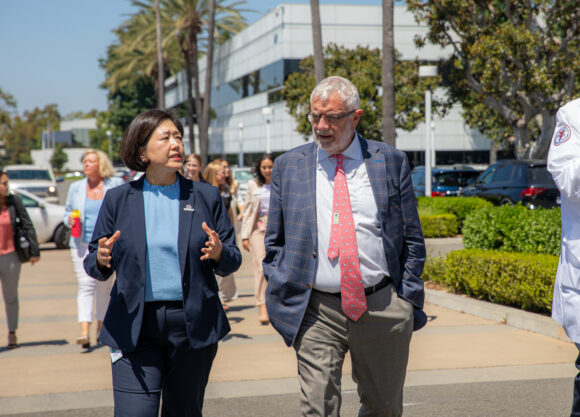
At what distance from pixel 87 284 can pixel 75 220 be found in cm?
64

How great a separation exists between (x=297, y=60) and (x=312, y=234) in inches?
1554

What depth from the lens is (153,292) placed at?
3377mm

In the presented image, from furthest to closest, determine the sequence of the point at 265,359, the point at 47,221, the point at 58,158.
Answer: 1. the point at 58,158
2. the point at 47,221
3. the point at 265,359

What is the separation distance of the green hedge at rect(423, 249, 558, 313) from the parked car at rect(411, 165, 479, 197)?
1449cm

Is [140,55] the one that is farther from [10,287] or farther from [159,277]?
[159,277]

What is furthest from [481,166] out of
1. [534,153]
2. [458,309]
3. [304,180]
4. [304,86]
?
[304,180]

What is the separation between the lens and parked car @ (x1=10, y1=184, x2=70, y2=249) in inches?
695

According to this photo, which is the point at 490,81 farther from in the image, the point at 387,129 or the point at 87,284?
the point at 87,284

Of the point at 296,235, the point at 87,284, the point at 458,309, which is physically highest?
the point at 296,235

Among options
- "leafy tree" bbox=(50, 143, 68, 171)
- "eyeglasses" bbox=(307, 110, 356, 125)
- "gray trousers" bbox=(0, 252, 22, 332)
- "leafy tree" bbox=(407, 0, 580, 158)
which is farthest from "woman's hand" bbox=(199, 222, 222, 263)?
"leafy tree" bbox=(50, 143, 68, 171)

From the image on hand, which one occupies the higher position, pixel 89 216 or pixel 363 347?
pixel 89 216

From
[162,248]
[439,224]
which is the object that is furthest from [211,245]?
[439,224]

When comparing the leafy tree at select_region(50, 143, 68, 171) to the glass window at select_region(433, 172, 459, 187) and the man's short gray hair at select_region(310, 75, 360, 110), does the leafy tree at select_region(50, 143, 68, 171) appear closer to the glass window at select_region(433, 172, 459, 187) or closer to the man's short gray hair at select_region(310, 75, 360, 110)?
the glass window at select_region(433, 172, 459, 187)

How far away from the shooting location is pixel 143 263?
337 cm
